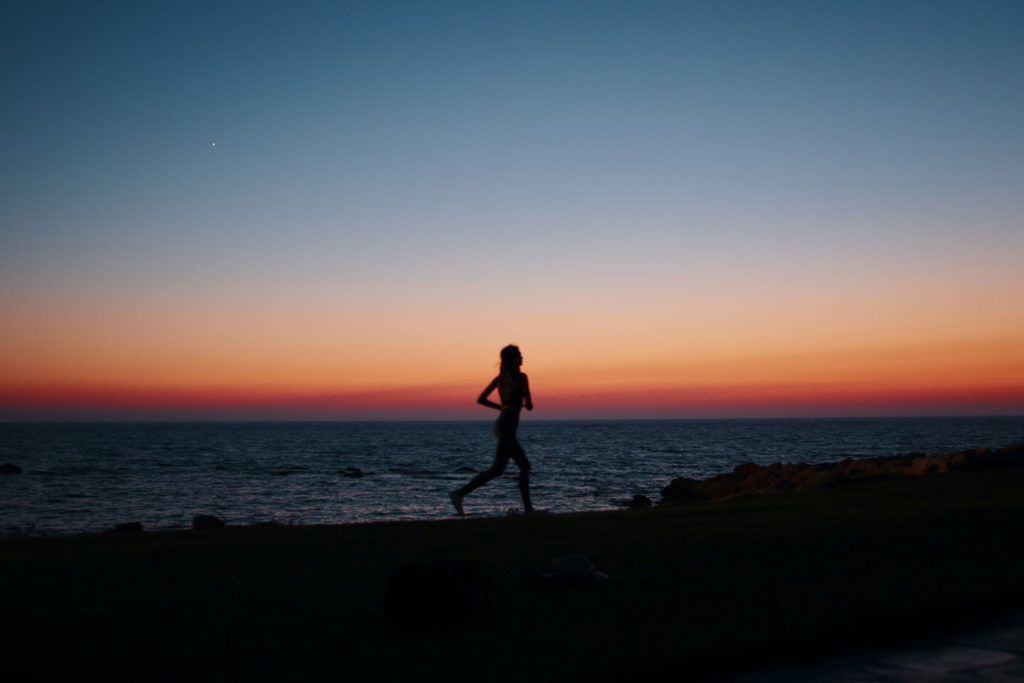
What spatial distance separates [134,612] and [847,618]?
5.00 metres

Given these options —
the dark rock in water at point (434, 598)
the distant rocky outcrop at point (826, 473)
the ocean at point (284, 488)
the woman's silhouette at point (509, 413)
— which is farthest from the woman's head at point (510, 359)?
the distant rocky outcrop at point (826, 473)

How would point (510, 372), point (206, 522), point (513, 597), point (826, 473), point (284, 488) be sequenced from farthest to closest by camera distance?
point (284, 488) → point (826, 473) → point (206, 522) → point (510, 372) → point (513, 597)

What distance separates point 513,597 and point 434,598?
86 cm

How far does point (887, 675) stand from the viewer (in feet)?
14.5

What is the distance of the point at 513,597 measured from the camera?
18.4 feet

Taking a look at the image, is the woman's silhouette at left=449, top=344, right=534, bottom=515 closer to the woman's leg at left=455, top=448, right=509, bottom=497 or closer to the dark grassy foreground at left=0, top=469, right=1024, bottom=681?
the woman's leg at left=455, top=448, right=509, bottom=497

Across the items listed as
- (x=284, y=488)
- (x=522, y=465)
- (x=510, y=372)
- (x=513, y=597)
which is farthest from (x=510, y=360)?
(x=284, y=488)

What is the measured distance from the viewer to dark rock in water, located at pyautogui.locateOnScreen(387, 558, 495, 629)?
4914 mm

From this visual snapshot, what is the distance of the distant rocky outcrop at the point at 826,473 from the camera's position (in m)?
22.5

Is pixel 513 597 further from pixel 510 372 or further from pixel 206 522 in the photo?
pixel 206 522

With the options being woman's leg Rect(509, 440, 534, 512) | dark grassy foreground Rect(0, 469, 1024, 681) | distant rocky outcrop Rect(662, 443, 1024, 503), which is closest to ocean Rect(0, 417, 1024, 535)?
distant rocky outcrop Rect(662, 443, 1024, 503)

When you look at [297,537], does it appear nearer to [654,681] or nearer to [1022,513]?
[654,681]

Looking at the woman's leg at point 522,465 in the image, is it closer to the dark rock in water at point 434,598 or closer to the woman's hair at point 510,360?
the woman's hair at point 510,360

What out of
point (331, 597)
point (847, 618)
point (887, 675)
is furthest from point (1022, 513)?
point (331, 597)
